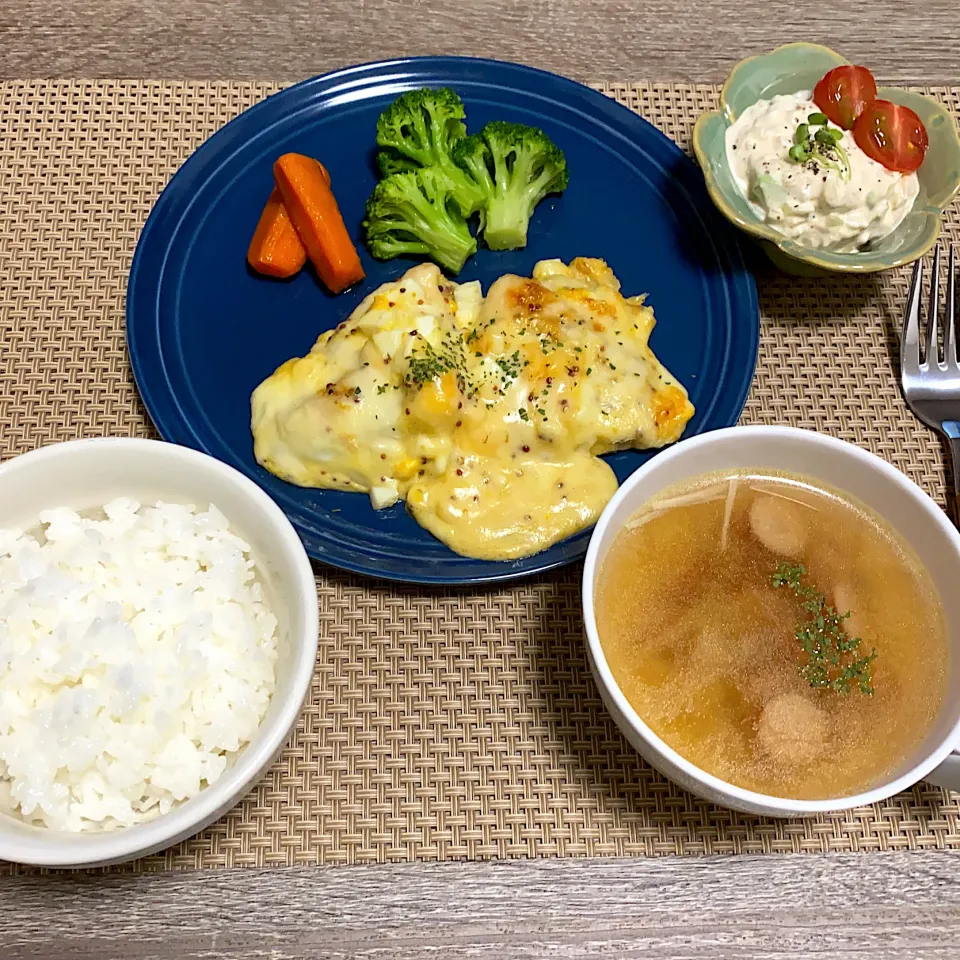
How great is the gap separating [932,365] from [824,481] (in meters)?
0.82

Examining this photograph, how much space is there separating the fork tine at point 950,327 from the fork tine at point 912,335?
0.06 metres

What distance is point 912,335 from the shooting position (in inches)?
88.0

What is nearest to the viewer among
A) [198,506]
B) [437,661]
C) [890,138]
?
[198,506]

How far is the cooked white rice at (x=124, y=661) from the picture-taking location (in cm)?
150

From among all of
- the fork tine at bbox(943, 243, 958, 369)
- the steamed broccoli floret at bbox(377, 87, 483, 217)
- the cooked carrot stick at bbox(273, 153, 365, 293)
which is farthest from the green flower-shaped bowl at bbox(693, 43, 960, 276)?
the cooked carrot stick at bbox(273, 153, 365, 293)

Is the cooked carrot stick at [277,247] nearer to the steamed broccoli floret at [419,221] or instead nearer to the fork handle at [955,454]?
the steamed broccoli floret at [419,221]

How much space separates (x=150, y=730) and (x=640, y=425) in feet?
3.81

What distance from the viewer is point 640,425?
200cm

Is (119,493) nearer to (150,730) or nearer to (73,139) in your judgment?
(150,730)

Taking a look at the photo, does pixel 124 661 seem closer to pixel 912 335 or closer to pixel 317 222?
pixel 317 222

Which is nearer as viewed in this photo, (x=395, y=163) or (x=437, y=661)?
(x=437, y=661)

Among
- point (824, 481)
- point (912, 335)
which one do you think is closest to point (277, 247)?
point (824, 481)

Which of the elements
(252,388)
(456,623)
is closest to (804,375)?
(456,623)

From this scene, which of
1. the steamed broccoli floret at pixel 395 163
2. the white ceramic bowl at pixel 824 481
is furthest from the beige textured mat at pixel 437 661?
the steamed broccoli floret at pixel 395 163
